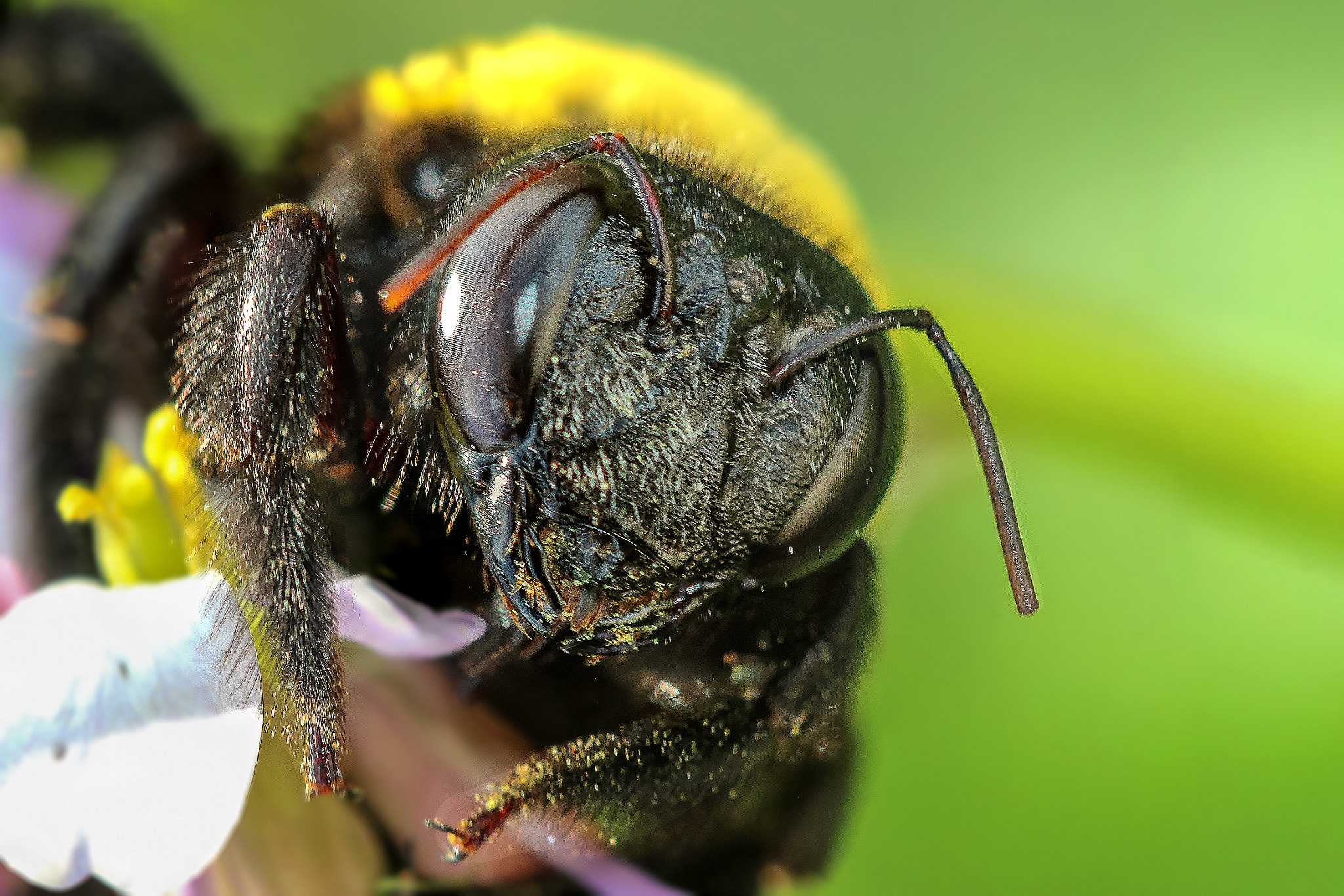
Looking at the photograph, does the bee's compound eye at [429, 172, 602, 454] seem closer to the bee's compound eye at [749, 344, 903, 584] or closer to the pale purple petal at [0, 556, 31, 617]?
the bee's compound eye at [749, 344, 903, 584]

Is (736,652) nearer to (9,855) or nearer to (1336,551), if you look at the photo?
(9,855)

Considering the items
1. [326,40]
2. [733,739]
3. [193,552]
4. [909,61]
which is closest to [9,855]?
[193,552]

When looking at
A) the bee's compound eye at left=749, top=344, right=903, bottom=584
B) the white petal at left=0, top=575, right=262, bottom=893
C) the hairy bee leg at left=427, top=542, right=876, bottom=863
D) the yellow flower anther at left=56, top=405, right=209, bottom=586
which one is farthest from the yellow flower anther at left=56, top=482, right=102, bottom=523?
the bee's compound eye at left=749, top=344, right=903, bottom=584

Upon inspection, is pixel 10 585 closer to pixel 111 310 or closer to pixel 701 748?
pixel 111 310

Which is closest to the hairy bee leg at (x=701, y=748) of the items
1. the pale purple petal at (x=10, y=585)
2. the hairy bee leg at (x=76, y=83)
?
the pale purple petal at (x=10, y=585)

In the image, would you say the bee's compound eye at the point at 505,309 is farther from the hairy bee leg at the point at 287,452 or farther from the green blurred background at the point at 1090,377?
the green blurred background at the point at 1090,377

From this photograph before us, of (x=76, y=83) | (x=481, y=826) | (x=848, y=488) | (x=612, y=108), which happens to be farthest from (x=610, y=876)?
(x=76, y=83)

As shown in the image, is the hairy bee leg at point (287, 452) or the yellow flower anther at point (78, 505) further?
the yellow flower anther at point (78, 505)
